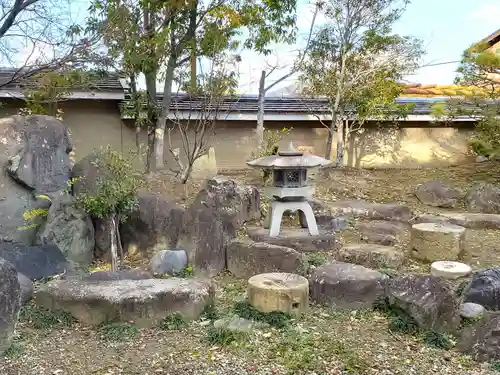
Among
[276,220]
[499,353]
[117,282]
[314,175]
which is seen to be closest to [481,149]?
[314,175]

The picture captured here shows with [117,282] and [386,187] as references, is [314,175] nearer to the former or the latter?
[386,187]

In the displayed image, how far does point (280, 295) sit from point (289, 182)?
251cm

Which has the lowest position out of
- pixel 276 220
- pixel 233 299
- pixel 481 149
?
pixel 233 299

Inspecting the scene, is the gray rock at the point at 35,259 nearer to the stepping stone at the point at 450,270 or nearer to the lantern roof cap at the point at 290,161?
the lantern roof cap at the point at 290,161

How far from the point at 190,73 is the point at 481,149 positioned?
7.42 meters

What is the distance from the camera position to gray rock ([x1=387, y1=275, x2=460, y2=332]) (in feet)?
17.7

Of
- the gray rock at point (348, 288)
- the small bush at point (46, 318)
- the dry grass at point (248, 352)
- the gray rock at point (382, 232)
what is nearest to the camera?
the dry grass at point (248, 352)

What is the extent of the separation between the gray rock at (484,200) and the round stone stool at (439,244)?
136 inches

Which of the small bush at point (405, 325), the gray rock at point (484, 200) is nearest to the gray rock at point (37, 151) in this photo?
the small bush at point (405, 325)

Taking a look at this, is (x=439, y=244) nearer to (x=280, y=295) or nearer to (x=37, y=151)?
(x=280, y=295)

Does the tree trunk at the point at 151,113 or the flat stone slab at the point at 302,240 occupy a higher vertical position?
the tree trunk at the point at 151,113

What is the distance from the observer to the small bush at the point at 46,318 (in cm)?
536

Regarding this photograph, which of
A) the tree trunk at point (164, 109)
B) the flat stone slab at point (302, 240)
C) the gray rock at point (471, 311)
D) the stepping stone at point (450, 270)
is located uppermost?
the tree trunk at point (164, 109)

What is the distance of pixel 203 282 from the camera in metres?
5.87
